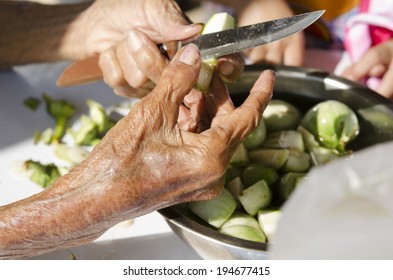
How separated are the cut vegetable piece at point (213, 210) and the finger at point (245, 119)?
105 mm

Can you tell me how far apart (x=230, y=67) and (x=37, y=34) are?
0.56m

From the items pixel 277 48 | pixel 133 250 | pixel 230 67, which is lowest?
pixel 133 250

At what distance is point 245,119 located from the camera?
2.26 ft

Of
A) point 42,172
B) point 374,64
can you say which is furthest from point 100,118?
point 374,64

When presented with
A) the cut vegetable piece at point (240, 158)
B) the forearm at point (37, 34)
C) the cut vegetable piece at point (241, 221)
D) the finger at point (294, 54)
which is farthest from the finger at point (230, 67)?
the forearm at point (37, 34)

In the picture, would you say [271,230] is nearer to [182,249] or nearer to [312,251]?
[182,249]

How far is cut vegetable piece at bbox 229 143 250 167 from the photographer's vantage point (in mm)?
846

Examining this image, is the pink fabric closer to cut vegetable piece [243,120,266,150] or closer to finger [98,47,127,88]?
cut vegetable piece [243,120,266,150]

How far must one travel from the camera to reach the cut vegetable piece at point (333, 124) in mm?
867

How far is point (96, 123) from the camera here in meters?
1.05

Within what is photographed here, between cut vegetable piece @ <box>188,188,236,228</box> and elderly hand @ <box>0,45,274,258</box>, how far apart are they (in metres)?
0.06

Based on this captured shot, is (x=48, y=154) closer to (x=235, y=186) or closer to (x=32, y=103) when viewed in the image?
(x=32, y=103)
